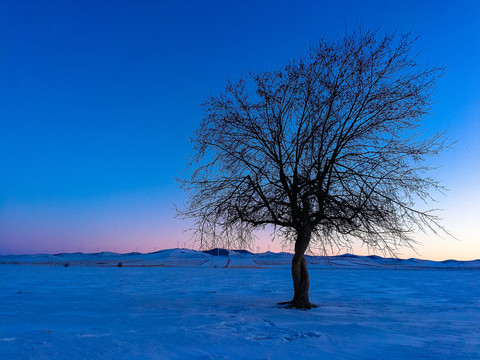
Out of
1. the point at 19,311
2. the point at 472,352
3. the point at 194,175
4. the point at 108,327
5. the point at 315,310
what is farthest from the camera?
the point at 194,175

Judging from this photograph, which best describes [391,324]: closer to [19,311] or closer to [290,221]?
[290,221]

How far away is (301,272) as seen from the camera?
1227cm

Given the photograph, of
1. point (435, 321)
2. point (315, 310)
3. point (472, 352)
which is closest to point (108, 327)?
point (315, 310)

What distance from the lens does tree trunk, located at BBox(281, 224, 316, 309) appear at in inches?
465

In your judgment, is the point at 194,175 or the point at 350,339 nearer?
the point at 350,339

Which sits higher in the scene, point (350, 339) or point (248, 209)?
point (248, 209)

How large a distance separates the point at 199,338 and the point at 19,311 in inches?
242

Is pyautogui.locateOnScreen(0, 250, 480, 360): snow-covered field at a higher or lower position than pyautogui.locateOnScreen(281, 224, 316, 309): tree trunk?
lower

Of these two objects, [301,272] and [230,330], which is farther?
[301,272]

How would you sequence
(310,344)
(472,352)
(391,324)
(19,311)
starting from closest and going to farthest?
(472,352)
(310,344)
(391,324)
(19,311)

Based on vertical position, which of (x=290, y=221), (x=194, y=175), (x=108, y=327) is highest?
(x=194, y=175)

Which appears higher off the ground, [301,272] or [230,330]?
[301,272]

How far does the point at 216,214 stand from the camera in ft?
39.8

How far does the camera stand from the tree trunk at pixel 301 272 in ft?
38.8
